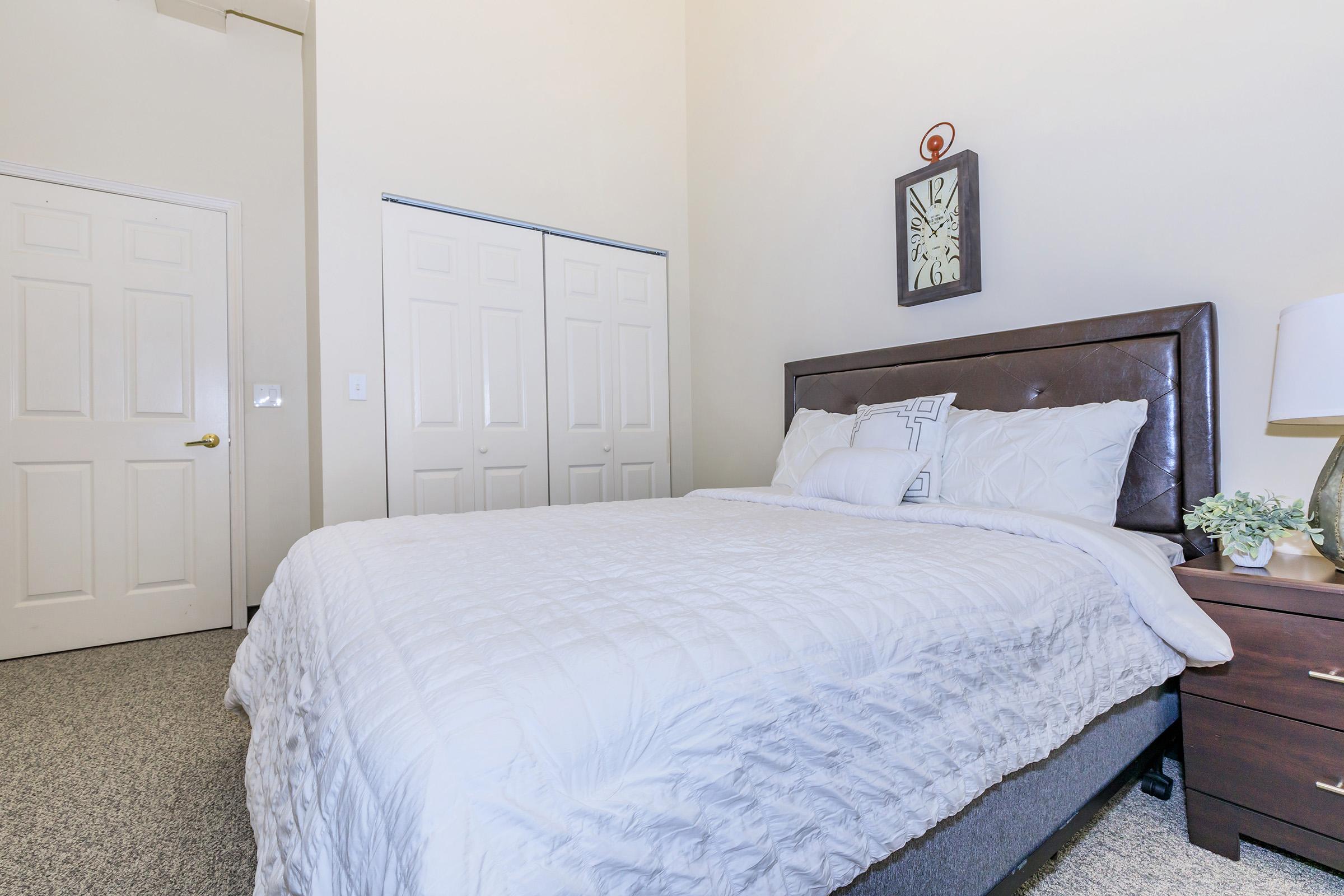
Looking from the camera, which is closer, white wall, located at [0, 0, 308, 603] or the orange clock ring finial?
the orange clock ring finial

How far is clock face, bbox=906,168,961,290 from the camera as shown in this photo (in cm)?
223

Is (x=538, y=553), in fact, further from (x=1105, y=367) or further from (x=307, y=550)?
(x=1105, y=367)

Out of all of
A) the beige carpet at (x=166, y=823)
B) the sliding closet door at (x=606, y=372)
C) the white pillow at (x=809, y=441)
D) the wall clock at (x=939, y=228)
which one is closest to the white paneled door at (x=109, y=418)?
the beige carpet at (x=166, y=823)

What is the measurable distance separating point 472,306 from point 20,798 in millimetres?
2207

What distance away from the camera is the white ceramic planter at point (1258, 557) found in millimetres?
1334

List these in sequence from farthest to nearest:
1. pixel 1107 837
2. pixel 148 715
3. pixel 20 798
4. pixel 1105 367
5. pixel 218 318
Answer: pixel 218 318 < pixel 148 715 < pixel 1105 367 < pixel 20 798 < pixel 1107 837

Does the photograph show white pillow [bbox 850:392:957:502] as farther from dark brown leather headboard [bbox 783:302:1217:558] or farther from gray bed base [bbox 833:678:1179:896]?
gray bed base [bbox 833:678:1179:896]

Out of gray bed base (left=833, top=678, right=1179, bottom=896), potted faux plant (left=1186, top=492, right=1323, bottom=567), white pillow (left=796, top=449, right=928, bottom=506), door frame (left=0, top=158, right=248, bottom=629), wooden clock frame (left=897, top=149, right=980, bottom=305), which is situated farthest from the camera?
door frame (left=0, top=158, right=248, bottom=629)

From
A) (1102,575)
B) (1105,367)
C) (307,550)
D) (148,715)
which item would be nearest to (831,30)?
(1105,367)

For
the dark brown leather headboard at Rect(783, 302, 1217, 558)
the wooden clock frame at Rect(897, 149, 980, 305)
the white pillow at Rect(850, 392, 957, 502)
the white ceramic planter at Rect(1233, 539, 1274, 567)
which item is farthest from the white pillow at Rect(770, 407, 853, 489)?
the white ceramic planter at Rect(1233, 539, 1274, 567)

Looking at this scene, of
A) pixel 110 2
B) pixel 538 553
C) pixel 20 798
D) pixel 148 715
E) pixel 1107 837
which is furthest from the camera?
pixel 110 2

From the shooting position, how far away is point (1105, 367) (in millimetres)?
1791

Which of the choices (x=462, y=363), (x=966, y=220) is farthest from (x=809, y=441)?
(x=462, y=363)

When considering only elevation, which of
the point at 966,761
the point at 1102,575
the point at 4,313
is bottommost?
the point at 966,761
